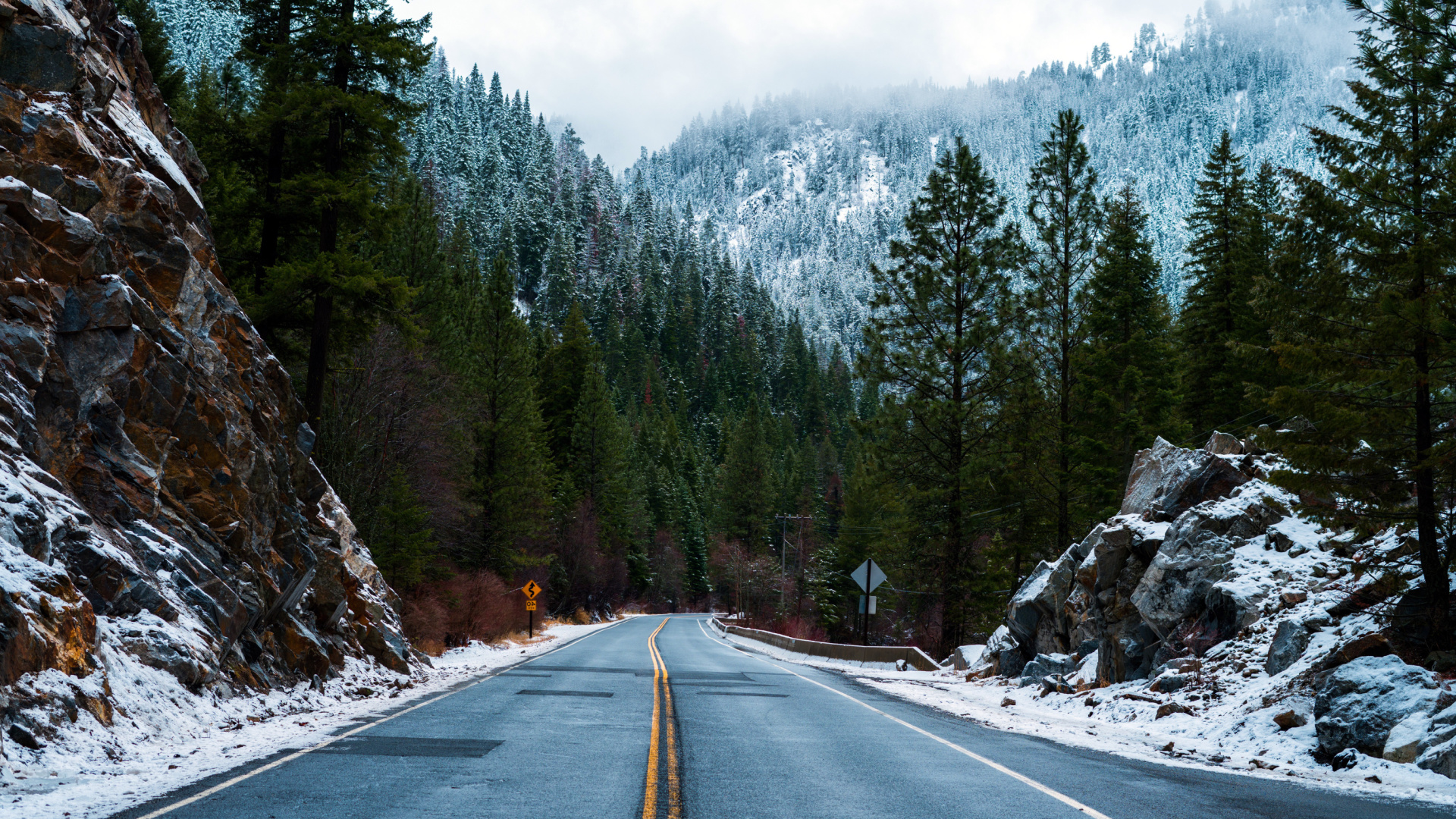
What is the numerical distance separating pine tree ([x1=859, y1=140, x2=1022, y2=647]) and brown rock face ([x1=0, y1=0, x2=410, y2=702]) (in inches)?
706

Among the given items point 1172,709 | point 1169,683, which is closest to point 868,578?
point 1169,683

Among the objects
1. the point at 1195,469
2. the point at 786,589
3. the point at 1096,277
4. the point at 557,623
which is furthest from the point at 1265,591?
the point at 786,589

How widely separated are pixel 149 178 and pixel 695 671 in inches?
644

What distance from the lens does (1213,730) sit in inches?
472

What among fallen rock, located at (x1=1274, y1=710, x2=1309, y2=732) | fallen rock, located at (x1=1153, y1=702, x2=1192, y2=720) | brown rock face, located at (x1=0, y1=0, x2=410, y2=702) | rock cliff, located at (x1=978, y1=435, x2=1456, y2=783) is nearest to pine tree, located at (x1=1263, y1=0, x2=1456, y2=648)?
rock cliff, located at (x1=978, y1=435, x2=1456, y2=783)

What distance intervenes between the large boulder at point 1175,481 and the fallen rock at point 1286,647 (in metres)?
5.04

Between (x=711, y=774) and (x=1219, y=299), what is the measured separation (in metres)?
34.9

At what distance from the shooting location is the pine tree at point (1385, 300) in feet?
36.6

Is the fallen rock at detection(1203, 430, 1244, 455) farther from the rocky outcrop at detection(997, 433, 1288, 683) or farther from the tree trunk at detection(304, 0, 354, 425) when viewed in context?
the tree trunk at detection(304, 0, 354, 425)

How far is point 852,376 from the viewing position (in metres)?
29.4

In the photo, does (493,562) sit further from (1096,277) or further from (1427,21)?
(1427,21)

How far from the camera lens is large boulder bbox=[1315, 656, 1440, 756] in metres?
9.61

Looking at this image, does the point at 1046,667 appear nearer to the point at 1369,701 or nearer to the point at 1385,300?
the point at 1369,701

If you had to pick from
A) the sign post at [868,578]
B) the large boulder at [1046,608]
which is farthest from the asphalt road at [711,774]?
the sign post at [868,578]
